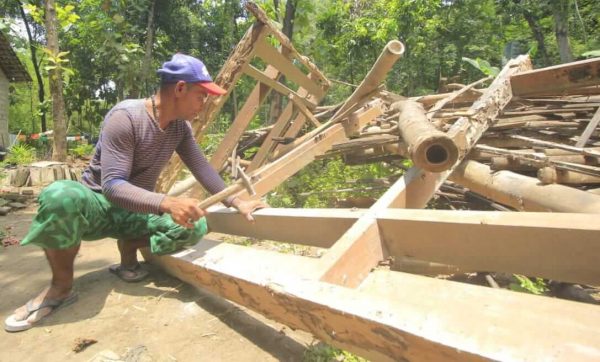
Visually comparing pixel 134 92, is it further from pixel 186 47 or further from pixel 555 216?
pixel 555 216

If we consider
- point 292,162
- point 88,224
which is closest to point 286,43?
point 292,162

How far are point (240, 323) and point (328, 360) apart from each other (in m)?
0.58

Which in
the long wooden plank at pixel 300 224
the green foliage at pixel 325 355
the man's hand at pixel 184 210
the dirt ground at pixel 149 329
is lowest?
the green foliage at pixel 325 355

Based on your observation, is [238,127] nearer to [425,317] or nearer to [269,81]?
[269,81]

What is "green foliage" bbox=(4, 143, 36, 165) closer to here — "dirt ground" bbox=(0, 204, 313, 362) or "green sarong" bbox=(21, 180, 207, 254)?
"dirt ground" bbox=(0, 204, 313, 362)

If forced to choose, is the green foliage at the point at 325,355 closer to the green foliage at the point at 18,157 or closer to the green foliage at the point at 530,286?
the green foliage at the point at 530,286

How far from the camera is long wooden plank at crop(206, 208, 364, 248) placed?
188cm

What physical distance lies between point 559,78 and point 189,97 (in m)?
2.96

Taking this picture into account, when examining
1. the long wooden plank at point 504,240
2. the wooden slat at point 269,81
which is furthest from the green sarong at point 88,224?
the wooden slat at point 269,81

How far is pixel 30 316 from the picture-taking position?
2123mm

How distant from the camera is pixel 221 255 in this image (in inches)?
80.0

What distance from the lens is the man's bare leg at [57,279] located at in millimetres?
2162

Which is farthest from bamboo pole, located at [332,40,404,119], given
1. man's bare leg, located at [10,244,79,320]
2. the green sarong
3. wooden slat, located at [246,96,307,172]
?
man's bare leg, located at [10,244,79,320]

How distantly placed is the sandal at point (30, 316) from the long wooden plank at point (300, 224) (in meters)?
1.11
